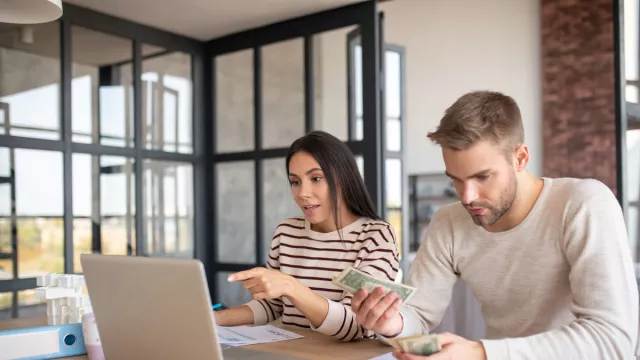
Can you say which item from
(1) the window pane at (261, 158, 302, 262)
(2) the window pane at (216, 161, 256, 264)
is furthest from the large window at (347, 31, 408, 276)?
(2) the window pane at (216, 161, 256, 264)

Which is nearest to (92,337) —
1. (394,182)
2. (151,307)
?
(151,307)

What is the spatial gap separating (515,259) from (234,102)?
2692mm

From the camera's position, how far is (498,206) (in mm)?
1401

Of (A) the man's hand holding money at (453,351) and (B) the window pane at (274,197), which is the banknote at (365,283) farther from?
(B) the window pane at (274,197)

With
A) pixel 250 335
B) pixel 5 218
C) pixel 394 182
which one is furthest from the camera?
pixel 394 182

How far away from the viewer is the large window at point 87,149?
2955 millimetres

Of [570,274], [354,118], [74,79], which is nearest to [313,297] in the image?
[570,274]

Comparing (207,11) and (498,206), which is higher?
(207,11)

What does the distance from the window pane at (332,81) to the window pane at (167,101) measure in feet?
2.96

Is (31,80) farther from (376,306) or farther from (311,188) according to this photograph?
(376,306)

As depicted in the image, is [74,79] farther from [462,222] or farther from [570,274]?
[570,274]

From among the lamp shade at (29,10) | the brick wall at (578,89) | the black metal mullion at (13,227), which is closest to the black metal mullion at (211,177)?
the black metal mullion at (13,227)

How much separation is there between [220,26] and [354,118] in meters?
1.03

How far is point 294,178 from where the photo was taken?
1940 millimetres
